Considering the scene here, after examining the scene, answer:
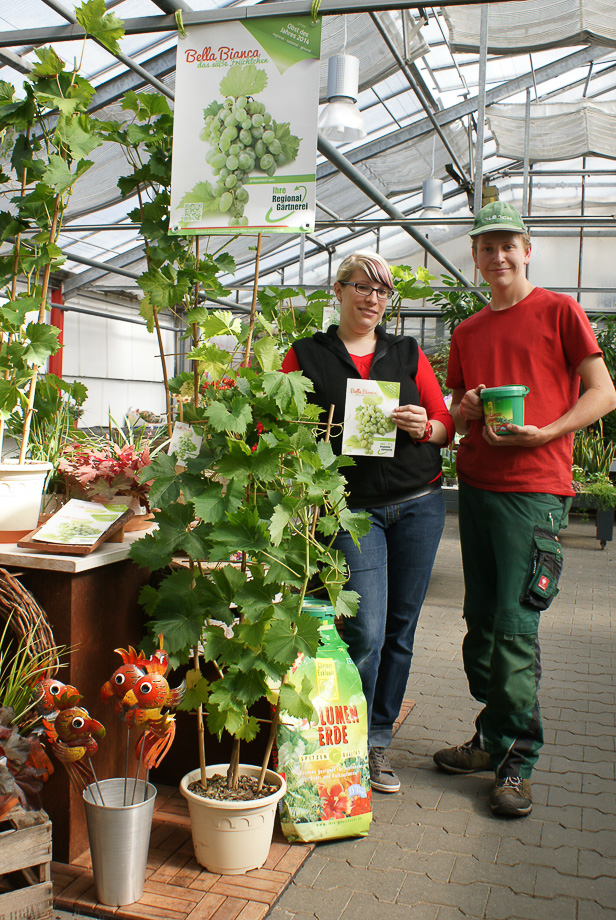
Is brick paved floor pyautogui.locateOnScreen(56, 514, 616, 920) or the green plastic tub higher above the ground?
the green plastic tub

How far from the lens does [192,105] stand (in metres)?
2.24

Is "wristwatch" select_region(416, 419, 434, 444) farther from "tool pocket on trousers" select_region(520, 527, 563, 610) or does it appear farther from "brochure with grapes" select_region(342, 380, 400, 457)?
"tool pocket on trousers" select_region(520, 527, 563, 610)

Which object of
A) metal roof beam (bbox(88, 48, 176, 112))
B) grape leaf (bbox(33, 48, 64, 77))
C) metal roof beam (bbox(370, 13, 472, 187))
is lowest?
grape leaf (bbox(33, 48, 64, 77))

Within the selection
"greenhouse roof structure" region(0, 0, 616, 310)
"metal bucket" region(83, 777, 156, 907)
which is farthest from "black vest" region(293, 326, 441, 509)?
"metal bucket" region(83, 777, 156, 907)

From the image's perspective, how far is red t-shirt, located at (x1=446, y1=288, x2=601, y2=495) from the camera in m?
2.38

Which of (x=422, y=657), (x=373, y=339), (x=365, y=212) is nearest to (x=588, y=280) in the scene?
(x=365, y=212)

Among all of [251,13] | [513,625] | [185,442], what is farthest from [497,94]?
[185,442]

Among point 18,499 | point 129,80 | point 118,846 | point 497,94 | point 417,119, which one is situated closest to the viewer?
point 118,846

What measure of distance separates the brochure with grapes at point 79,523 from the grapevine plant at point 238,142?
0.89m

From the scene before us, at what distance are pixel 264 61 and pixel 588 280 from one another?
1229cm

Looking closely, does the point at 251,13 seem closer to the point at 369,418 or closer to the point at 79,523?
the point at 369,418

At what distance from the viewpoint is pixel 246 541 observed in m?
1.91

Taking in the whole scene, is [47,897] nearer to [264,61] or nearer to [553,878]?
[553,878]

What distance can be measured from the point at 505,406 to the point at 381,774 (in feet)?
4.02
